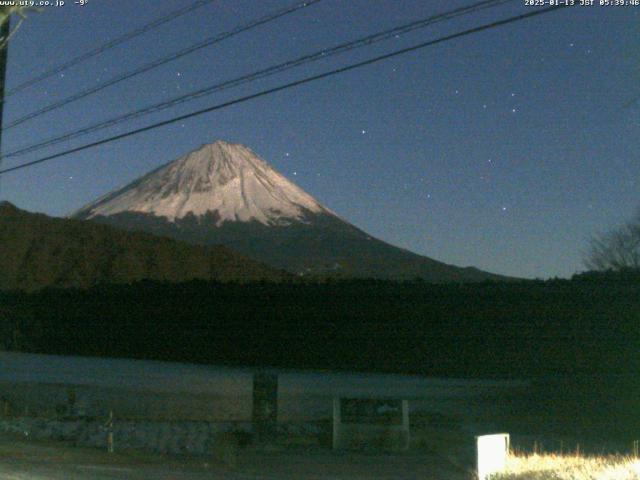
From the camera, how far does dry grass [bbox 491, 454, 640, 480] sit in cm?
941

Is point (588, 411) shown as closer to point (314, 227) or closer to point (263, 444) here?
point (263, 444)

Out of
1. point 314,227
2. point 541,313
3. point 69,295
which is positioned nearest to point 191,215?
point 314,227

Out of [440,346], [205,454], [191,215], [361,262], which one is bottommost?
[205,454]

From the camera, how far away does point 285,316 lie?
4206cm

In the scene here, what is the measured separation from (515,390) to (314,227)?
3748 inches

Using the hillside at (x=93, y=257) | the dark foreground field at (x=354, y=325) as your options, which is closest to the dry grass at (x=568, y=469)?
the dark foreground field at (x=354, y=325)

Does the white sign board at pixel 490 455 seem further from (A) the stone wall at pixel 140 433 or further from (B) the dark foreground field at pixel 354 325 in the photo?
(B) the dark foreground field at pixel 354 325

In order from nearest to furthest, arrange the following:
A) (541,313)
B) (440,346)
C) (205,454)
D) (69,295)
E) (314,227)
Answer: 1. (205,454)
2. (541,313)
3. (440,346)
4. (69,295)
5. (314,227)

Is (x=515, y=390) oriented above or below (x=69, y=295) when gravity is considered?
below

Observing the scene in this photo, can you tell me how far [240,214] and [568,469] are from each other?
128664 mm

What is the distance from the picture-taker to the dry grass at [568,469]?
9406mm

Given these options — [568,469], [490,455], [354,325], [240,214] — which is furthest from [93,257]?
[568,469]

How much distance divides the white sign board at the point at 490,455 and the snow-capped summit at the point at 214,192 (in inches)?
4817

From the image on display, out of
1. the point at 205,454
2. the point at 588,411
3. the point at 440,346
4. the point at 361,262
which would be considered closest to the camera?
the point at 205,454
